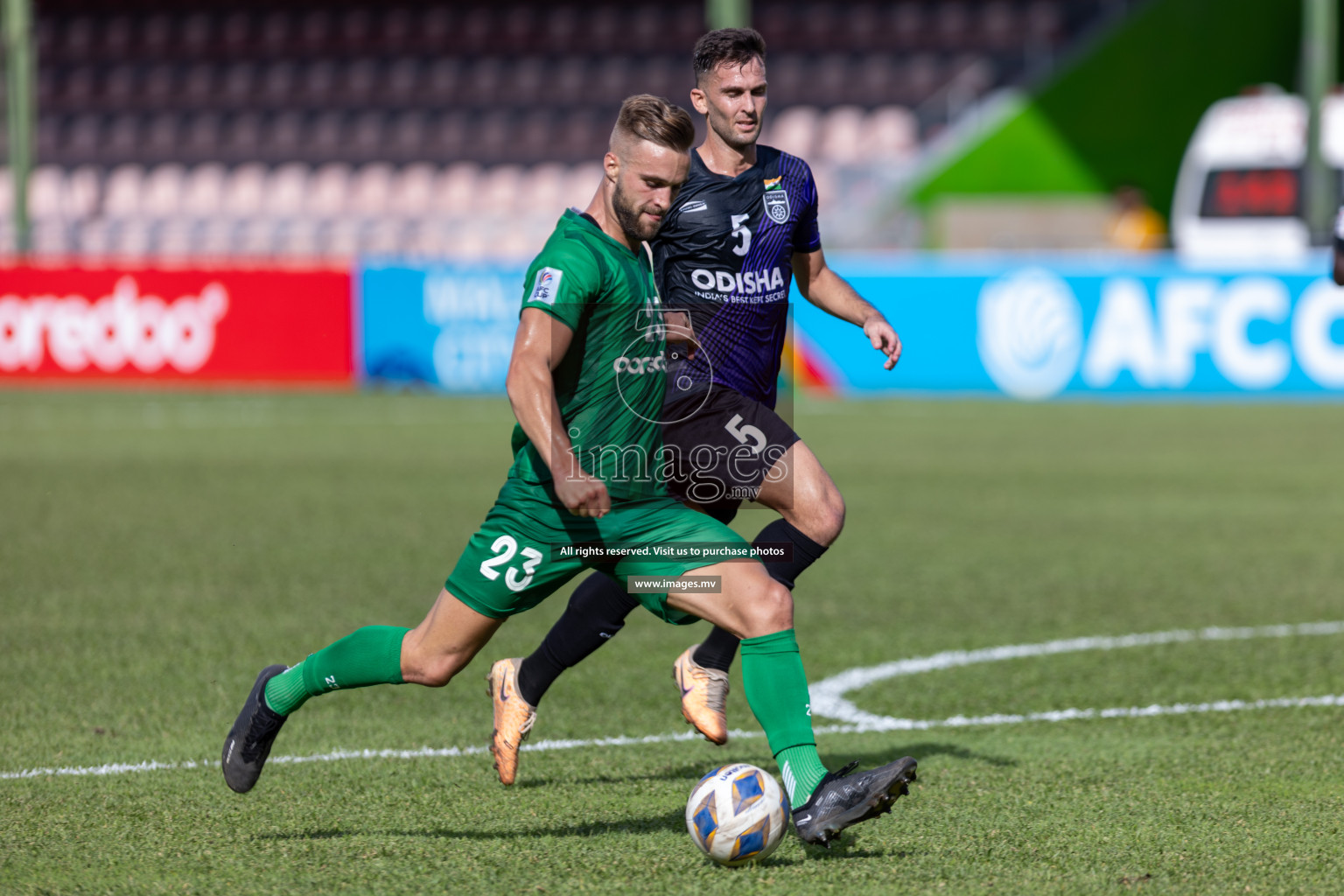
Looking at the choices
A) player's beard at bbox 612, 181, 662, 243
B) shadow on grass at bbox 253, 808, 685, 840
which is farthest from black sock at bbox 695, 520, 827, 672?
player's beard at bbox 612, 181, 662, 243

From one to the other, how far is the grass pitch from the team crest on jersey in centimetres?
165

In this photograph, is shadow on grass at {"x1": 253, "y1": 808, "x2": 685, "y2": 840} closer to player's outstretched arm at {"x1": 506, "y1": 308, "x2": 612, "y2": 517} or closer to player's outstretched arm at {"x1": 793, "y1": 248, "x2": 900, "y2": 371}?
player's outstretched arm at {"x1": 506, "y1": 308, "x2": 612, "y2": 517}

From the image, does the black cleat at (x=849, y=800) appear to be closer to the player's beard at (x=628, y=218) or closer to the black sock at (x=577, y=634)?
the black sock at (x=577, y=634)

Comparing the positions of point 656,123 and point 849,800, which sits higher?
point 656,123

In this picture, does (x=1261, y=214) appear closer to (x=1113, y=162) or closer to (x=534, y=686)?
(x=1113, y=162)

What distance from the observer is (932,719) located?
599 centimetres

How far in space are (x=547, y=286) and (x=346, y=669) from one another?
1160mm

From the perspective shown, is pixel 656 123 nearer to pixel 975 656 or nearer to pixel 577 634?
pixel 577 634

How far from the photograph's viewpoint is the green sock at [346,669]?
457 centimetres

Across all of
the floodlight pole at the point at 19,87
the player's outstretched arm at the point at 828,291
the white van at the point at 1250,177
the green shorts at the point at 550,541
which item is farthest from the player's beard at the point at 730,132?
the floodlight pole at the point at 19,87

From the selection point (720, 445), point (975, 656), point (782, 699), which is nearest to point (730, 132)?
point (720, 445)

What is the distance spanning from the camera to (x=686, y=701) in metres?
5.18

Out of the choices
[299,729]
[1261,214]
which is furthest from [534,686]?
[1261,214]

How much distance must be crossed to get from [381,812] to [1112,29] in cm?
2755
